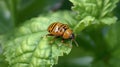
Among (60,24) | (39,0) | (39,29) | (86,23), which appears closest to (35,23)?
(39,29)

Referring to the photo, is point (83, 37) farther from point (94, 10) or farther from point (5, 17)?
point (5, 17)

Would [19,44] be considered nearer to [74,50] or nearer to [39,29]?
[39,29]

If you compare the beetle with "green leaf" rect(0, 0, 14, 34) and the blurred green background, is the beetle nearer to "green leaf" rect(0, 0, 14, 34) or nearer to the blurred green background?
the blurred green background

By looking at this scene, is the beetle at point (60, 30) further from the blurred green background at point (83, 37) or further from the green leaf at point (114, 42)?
the green leaf at point (114, 42)

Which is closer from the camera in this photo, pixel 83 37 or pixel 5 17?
pixel 83 37

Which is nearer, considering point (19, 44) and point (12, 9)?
point (19, 44)

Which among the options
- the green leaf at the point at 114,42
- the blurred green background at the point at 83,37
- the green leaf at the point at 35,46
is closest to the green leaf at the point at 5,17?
the blurred green background at the point at 83,37

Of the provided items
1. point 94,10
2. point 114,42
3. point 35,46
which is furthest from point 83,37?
point 35,46
